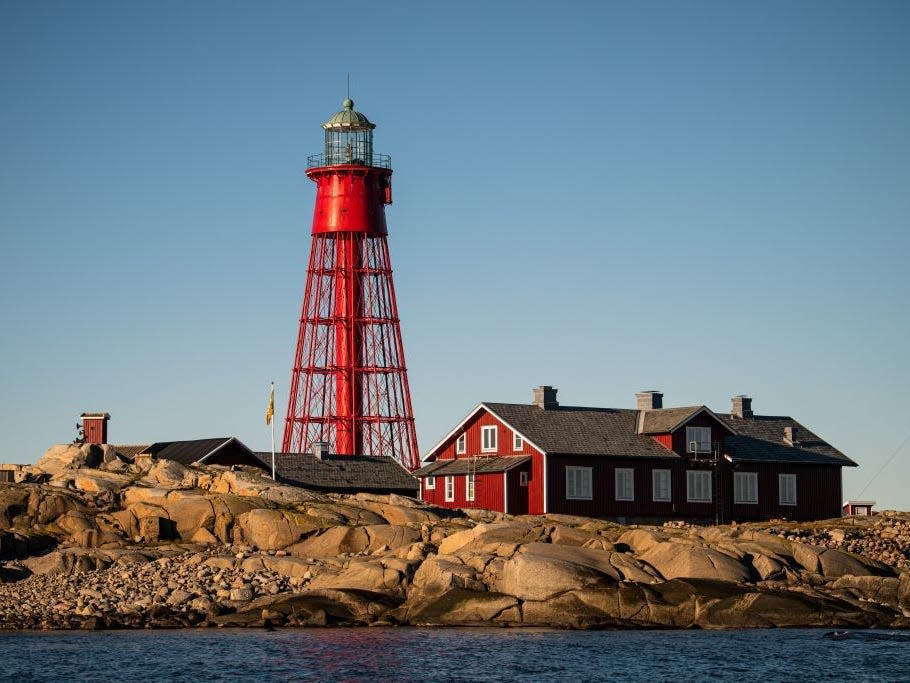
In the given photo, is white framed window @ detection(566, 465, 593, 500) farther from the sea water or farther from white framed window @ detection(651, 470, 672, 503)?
the sea water

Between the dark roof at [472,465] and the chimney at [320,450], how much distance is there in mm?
4035

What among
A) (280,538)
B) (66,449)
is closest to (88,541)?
(280,538)

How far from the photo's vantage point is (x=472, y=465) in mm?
65062

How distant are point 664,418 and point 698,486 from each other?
3.22m

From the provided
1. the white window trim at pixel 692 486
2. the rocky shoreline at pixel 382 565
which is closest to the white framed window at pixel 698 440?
the white window trim at pixel 692 486

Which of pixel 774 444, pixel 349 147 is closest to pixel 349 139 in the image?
pixel 349 147

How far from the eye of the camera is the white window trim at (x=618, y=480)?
64.3 metres

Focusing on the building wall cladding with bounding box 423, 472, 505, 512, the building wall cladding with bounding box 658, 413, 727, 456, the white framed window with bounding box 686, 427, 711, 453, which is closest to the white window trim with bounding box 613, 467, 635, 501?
the building wall cladding with bounding box 658, 413, 727, 456

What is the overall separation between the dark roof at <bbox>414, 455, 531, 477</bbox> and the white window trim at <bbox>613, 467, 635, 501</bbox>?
Answer: 387 cm

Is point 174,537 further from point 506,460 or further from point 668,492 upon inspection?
point 668,492

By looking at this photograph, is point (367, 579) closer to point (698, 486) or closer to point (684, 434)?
point (684, 434)

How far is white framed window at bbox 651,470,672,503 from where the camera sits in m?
65.2

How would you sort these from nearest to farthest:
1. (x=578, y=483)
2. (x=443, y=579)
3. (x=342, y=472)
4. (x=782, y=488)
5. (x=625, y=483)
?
1. (x=443, y=579)
2. (x=578, y=483)
3. (x=625, y=483)
4. (x=342, y=472)
5. (x=782, y=488)

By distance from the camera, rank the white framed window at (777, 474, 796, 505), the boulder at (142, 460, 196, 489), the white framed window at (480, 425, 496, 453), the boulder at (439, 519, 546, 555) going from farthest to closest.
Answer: the white framed window at (777, 474, 796, 505), the white framed window at (480, 425, 496, 453), the boulder at (142, 460, 196, 489), the boulder at (439, 519, 546, 555)
